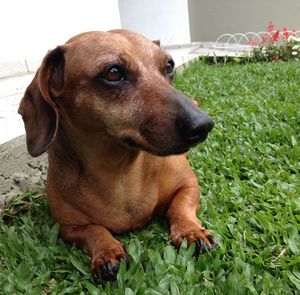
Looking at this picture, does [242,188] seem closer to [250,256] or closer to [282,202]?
[282,202]

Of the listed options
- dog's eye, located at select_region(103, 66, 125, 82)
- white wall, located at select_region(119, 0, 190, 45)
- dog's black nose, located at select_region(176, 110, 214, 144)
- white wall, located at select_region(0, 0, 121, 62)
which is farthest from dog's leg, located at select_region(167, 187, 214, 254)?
white wall, located at select_region(119, 0, 190, 45)

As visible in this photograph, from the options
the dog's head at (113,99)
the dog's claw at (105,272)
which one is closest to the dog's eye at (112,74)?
the dog's head at (113,99)

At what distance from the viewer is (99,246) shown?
7.39ft

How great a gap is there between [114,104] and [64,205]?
705mm

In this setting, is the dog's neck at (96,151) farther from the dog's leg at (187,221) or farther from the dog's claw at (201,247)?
the dog's claw at (201,247)

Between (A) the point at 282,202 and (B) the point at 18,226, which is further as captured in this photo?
(B) the point at 18,226

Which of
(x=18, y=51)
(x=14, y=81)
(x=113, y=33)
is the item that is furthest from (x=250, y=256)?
(x=18, y=51)

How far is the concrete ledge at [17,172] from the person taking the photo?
324 cm

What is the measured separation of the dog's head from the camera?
6.74 feet

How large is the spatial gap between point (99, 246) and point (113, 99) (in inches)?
29.1

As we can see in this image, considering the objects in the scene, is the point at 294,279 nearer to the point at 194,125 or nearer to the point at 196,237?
the point at 196,237

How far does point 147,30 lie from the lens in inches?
455

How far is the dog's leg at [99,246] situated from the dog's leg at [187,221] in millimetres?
302

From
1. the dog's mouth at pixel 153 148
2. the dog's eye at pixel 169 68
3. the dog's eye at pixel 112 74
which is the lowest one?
the dog's mouth at pixel 153 148
